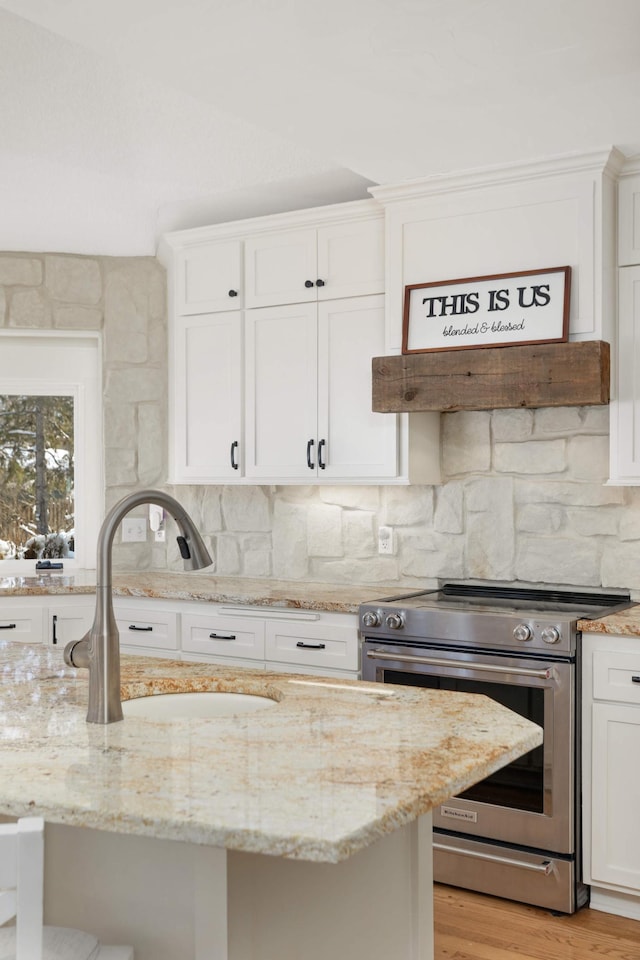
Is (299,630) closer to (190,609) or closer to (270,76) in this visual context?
(190,609)

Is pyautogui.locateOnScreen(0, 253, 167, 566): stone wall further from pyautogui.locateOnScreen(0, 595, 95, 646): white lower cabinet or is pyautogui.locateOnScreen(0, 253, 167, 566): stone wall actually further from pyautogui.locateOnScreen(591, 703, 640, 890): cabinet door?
pyautogui.locateOnScreen(591, 703, 640, 890): cabinet door

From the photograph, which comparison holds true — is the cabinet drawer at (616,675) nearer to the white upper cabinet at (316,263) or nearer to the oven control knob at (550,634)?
the oven control knob at (550,634)

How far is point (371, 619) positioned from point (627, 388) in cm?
123

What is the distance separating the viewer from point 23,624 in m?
4.17

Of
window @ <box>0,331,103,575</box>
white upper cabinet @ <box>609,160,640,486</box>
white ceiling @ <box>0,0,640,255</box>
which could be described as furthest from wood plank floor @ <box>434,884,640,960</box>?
window @ <box>0,331,103,575</box>

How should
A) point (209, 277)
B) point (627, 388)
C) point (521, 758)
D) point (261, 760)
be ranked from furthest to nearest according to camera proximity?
point (209, 277) → point (627, 388) → point (521, 758) → point (261, 760)

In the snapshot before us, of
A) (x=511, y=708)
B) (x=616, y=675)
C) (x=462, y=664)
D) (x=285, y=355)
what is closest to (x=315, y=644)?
(x=462, y=664)

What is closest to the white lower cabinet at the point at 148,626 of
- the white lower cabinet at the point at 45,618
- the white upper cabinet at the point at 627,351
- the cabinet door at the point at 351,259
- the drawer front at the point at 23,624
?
the white lower cabinet at the point at 45,618

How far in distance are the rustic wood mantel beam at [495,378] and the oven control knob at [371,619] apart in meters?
0.79

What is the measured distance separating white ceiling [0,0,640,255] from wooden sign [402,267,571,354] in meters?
0.43

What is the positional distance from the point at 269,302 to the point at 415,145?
1147 mm

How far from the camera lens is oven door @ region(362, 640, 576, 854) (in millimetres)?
3033

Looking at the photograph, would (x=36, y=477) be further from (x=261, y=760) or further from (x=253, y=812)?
(x=253, y=812)

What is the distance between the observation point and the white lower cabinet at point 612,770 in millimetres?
2975
